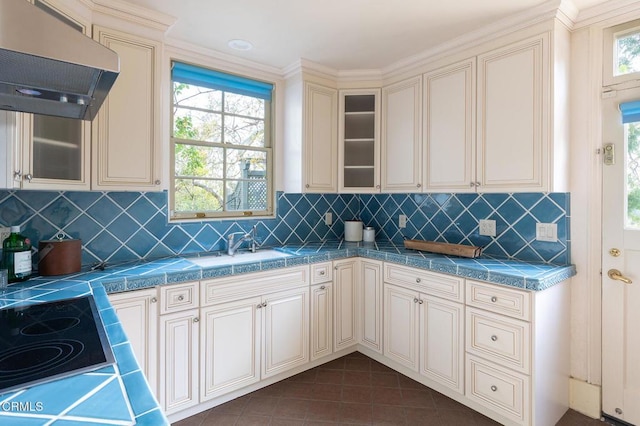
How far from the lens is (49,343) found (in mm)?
1014

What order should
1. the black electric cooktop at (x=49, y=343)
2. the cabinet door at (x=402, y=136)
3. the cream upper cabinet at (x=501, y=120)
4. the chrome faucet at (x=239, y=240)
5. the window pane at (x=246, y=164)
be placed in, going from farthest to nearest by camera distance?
1. the window pane at (x=246, y=164)
2. the cabinet door at (x=402, y=136)
3. the chrome faucet at (x=239, y=240)
4. the cream upper cabinet at (x=501, y=120)
5. the black electric cooktop at (x=49, y=343)

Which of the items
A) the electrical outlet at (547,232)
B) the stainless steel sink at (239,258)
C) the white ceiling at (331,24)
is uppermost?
the white ceiling at (331,24)

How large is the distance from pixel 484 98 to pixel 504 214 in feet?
2.67

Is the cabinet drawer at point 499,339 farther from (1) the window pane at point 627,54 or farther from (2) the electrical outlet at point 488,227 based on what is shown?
(1) the window pane at point 627,54

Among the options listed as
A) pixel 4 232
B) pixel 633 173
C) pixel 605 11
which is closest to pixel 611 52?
pixel 605 11

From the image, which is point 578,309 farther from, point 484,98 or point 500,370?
point 484,98

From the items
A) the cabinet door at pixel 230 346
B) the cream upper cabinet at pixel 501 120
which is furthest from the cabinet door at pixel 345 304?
the cream upper cabinet at pixel 501 120

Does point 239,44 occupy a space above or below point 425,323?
above

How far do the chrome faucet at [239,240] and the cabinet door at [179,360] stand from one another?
2.09 ft

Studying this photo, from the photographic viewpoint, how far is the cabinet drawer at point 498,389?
73.2 inches

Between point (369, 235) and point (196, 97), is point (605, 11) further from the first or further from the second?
point (196, 97)

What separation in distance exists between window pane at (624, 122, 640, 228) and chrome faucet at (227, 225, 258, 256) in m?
2.44

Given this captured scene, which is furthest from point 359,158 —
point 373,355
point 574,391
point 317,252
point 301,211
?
point 574,391

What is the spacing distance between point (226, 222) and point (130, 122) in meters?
1.00
